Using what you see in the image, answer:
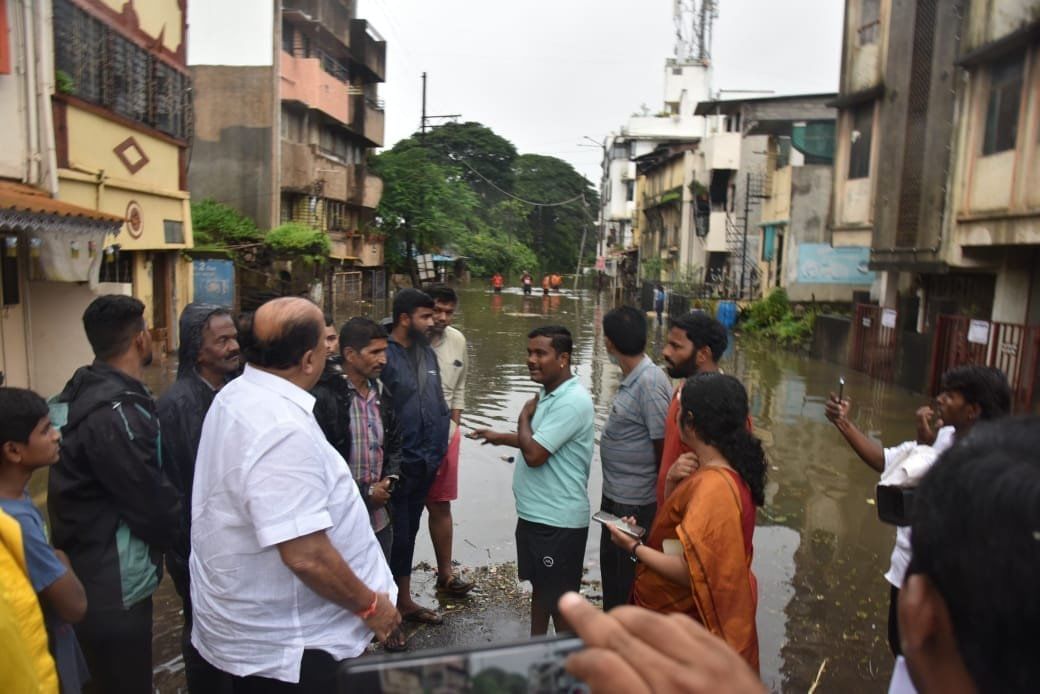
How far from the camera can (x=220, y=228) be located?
70.1 ft

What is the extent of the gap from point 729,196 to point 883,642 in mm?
29584

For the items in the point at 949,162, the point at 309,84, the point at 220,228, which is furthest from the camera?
the point at 309,84

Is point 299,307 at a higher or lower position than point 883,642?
higher

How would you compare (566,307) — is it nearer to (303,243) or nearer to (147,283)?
(303,243)

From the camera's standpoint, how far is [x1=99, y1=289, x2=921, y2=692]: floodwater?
168 inches

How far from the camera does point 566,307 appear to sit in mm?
34219

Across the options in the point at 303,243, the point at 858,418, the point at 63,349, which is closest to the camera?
the point at 63,349

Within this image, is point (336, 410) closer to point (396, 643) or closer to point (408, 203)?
point (396, 643)

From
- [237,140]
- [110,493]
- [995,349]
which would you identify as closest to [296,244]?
[237,140]

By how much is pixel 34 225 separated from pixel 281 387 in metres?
7.03

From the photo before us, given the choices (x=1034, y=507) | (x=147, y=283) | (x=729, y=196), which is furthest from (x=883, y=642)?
(x=729, y=196)

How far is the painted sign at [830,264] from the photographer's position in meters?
20.2

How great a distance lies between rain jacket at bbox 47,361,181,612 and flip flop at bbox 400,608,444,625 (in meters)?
1.90

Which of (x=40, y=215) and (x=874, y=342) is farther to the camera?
(x=874, y=342)
